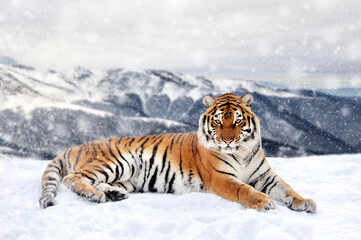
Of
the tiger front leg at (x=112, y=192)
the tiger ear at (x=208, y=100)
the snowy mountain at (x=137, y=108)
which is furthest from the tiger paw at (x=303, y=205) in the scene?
the snowy mountain at (x=137, y=108)

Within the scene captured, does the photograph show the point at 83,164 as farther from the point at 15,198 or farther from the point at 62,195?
the point at 15,198

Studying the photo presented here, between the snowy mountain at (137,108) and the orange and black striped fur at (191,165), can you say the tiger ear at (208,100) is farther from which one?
the snowy mountain at (137,108)

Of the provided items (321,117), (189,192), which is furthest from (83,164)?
(321,117)

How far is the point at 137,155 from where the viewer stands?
4.47 metres

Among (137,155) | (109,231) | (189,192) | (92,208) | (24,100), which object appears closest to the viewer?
(109,231)

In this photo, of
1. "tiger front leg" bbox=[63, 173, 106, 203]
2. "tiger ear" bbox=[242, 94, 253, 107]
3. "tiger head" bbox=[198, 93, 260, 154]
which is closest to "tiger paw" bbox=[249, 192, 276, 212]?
"tiger head" bbox=[198, 93, 260, 154]

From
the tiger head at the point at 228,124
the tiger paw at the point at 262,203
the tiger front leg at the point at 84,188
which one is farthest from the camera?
the tiger head at the point at 228,124

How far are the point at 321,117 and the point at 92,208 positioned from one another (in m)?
80.7

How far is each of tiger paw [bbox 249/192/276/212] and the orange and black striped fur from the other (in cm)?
1

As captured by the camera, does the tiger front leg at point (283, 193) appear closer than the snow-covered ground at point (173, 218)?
No

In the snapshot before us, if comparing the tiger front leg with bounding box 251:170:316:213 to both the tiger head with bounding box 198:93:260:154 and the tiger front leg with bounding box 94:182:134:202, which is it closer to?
the tiger head with bounding box 198:93:260:154

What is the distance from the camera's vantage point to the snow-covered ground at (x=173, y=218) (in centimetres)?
268

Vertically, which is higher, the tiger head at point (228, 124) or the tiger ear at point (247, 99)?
the tiger ear at point (247, 99)

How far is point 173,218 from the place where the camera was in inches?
120
